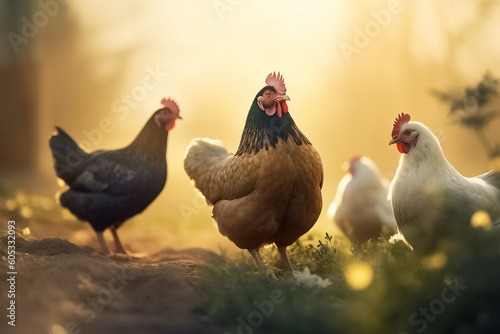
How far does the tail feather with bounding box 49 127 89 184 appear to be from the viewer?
502 centimetres

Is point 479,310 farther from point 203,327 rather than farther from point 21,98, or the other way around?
point 21,98

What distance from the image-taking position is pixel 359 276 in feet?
8.56

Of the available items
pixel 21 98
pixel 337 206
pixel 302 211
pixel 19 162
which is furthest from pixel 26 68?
pixel 302 211

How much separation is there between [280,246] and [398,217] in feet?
3.50

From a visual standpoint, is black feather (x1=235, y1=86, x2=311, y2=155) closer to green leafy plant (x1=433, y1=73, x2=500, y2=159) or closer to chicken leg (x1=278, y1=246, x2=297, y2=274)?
chicken leg (x1=278, y1=246, x2=297, y2=274)

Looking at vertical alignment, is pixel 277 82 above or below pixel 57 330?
above

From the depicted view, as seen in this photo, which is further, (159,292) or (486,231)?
(159,292)

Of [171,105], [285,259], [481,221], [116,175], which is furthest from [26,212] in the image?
[481,221]

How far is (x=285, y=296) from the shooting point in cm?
287

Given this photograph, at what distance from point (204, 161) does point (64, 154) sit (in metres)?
1.86

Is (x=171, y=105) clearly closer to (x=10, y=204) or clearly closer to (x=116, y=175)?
(x=116, y=175)

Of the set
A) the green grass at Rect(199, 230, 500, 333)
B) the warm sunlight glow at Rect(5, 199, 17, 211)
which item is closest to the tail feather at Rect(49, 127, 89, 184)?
the warm sunlight glow at Rect(5, 199, 17, 211)

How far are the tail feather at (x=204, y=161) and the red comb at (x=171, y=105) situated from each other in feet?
1.72

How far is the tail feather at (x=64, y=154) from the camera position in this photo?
502 centimetres
